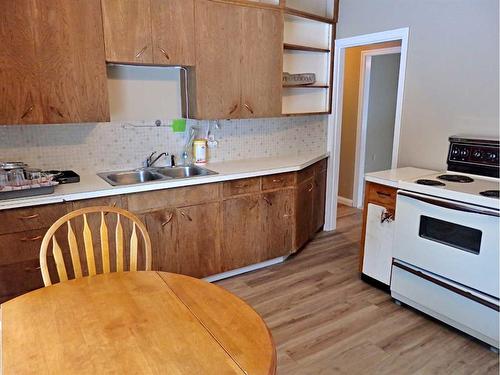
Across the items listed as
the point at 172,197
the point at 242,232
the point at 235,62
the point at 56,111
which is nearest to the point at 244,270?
the point at 242,232

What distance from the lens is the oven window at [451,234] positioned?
2.22 m

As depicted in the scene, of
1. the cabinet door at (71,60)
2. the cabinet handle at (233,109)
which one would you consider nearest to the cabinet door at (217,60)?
the cabinet handle at (233,109)

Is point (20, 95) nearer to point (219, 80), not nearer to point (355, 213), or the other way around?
point (219, 80)

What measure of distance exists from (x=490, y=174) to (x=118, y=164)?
2706mm

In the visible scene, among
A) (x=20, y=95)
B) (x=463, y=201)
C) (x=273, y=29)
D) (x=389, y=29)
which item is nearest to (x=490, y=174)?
(x=463, y=201)

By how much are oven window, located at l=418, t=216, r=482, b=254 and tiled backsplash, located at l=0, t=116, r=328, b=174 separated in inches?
69.2

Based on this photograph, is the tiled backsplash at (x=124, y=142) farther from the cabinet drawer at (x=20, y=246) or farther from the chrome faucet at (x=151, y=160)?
the cabinet drawer at (x=20, y=246)

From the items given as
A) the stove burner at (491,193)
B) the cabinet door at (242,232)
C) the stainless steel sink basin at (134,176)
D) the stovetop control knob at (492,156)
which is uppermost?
the stovetop control knob at (492,156)

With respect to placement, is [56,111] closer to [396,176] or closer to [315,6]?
[396,176]

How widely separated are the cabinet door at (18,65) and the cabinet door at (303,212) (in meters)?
2.12

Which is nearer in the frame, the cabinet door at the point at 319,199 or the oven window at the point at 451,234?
the oven window at the point at 451,234

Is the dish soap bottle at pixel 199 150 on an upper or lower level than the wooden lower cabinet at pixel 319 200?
upper

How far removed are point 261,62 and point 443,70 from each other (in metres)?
1.40

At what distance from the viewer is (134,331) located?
1.16 metres
